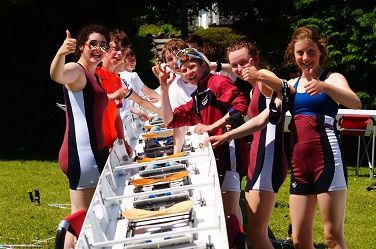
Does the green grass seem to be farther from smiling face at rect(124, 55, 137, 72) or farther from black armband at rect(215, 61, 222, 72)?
black armband at rect(215, 61, 222, 72)

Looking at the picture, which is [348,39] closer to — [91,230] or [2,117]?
[2,117]

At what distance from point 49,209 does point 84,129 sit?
486 cm

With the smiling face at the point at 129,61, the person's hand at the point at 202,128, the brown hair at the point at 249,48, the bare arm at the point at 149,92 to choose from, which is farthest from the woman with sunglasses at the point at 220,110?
the bare arm at the point at 149,92

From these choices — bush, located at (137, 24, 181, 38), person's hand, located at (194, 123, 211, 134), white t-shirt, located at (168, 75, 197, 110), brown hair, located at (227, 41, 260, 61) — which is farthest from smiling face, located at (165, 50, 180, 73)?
bush, located at (137, 24, 181, 38)

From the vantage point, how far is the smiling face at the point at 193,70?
19.2 feet

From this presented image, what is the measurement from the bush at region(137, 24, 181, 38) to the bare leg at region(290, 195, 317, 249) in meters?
27.2

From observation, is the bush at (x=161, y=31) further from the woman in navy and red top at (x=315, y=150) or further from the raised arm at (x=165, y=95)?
the woman in navy and red top at (x=315, y=150)

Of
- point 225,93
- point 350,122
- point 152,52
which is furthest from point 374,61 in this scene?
point 152,52

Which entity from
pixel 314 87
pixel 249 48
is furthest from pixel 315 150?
pixel 249 48

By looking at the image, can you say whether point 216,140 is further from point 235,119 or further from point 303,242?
point 303,242

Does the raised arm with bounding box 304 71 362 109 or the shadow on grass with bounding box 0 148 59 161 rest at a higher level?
the raised arm with bounding box 304 71 362 109

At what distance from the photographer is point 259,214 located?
5609mm

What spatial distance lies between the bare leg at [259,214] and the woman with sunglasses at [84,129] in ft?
4.00

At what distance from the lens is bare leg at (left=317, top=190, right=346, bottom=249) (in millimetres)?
4977
